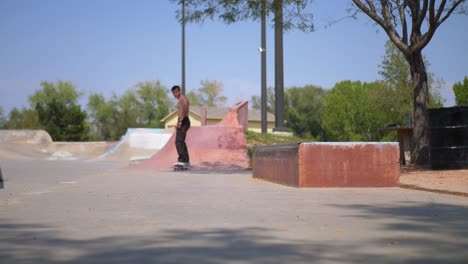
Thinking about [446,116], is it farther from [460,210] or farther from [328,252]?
[328,252]

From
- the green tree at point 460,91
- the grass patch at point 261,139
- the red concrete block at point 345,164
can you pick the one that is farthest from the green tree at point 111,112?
the red concrete block at point 345,164

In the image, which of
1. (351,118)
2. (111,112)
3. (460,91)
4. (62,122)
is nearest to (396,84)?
(460,91)

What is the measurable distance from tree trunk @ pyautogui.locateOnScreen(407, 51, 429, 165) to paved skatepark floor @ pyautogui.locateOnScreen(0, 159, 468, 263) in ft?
20.2

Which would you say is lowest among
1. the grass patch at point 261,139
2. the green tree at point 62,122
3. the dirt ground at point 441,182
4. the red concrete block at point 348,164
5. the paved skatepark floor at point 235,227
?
the paved skatepark floor at point 235,227

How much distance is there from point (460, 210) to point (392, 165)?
3.26 m

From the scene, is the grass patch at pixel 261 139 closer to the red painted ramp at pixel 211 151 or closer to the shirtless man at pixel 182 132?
the red painted ramp at pixel 211 151

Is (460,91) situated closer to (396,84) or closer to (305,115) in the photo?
(396,84)

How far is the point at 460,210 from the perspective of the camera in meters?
6.15

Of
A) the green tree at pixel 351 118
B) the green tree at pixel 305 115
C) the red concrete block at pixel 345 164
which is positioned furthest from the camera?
the green tree at pixel 305 115

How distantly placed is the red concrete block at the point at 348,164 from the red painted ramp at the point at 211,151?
8013 millimetres

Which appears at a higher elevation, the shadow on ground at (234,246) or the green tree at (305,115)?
the green tree at (305,115)

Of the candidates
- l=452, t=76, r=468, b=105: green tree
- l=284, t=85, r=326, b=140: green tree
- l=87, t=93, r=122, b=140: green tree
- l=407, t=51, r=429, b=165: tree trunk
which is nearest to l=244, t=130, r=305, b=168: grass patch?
l=407, t=51, r=429, b=165: tree trunk

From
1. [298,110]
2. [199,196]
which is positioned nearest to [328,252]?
[199,196]

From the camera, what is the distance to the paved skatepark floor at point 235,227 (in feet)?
12.3
